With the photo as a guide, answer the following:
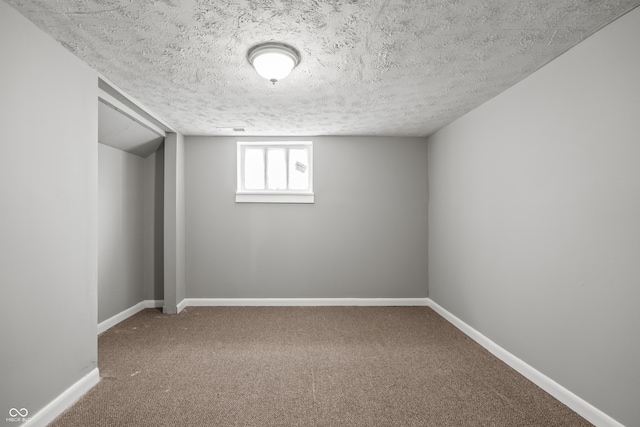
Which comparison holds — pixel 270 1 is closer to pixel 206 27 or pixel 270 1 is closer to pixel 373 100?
pixel 206 27

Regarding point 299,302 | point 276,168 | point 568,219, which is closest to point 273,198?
point 276,168

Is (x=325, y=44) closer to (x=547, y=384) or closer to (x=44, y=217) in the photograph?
(x=44, y=217)

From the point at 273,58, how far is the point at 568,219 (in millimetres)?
2172

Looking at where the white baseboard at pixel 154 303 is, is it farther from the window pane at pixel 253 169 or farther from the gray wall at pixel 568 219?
the gray wall at pixel 568 219

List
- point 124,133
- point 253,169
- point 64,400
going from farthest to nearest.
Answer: point 253,169, point 124,133, point 64,400

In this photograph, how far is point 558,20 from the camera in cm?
165

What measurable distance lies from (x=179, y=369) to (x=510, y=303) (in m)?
2.74

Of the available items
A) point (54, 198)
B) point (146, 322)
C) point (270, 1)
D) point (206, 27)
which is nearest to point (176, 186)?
point (146, 322)

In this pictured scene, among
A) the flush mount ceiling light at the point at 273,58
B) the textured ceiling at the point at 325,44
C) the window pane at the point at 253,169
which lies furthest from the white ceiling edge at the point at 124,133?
the flush mount ceiling light at the point at 273,58

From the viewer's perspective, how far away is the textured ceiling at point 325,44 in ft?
5.12

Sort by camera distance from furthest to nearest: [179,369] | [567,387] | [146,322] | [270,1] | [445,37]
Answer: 1. [146,322]
2. [179,369]
3. [567,387]
4. [445,37]
5. [270,1]

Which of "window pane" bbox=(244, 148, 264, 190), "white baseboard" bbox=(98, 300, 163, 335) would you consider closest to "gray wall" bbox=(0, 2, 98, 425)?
Answer: "white baseboard" bbox=(98, 300, 163, 335)

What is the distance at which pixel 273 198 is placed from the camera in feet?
13.6

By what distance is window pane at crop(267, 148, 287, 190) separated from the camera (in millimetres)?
4293
